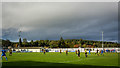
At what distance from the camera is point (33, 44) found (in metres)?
155

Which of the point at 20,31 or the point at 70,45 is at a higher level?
the point at 20,31

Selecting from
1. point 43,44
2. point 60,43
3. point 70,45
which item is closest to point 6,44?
point 43,44

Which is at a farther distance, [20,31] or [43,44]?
[43,44]

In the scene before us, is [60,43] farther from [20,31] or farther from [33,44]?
[20,31]

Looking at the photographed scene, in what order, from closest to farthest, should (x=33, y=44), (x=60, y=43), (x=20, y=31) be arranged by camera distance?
1. (x=20, y=31)
2. (x=60, y=43)
3. (x=33, y=44)

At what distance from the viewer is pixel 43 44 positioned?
158 metres

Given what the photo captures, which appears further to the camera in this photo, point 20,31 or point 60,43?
point 60,43

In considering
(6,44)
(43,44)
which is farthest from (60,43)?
(6,44)

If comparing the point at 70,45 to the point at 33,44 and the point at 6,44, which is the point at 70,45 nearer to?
the point at 33,44

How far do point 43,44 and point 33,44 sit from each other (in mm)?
11390

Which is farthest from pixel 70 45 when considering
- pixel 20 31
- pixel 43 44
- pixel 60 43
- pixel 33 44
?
pixel 20 31

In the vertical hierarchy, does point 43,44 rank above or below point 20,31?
below

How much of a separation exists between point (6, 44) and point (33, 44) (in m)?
28.9

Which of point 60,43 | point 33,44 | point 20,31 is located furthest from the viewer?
point 33,44
